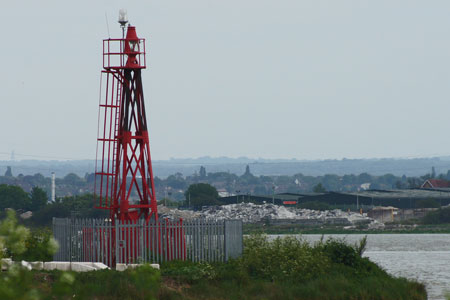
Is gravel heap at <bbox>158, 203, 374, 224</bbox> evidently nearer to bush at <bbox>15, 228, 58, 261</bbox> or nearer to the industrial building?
the industrial building

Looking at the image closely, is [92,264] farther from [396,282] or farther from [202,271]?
[396,282]

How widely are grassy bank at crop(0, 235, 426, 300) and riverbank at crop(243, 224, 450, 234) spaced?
10027 centimetres

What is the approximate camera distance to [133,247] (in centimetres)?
3036

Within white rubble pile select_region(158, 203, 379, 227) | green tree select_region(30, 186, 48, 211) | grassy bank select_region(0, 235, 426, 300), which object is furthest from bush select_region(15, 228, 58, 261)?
green tree select_region(30, 186, 48, 211)

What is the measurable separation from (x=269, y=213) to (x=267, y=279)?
135 m

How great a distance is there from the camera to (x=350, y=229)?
5699 inches

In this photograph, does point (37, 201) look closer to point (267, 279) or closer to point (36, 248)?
point (36, 248)

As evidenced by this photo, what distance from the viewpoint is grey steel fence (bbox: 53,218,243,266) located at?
30.5 m

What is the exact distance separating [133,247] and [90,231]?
188 centimetres

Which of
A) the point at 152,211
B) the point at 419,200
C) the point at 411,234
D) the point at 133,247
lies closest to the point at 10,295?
the point at 133,247

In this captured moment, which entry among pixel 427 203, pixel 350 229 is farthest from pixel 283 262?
pixel 427 203

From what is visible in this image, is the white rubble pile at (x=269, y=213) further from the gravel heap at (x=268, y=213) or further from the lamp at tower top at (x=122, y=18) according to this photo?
the lamp at tower top at (x=122, y=18)

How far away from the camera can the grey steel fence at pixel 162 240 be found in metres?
30.5

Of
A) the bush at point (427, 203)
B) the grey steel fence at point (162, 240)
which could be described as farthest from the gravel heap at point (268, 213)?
the grey steel fence at point (162, 240)
